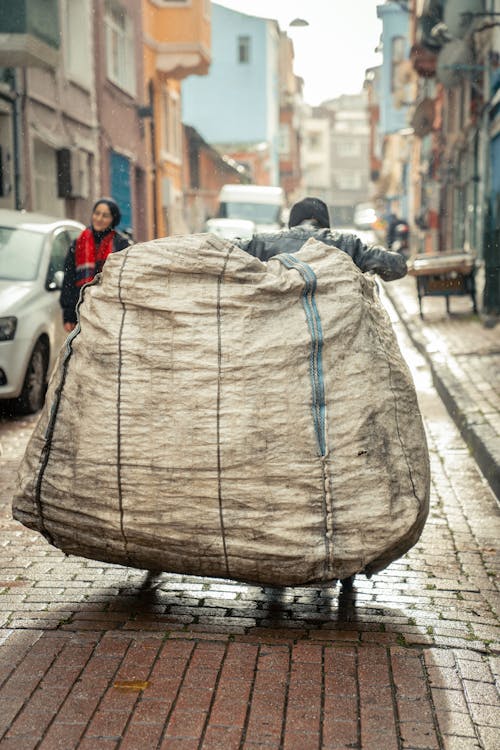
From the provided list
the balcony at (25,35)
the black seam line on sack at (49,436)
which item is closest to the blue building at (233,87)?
the balcony at (25,35)

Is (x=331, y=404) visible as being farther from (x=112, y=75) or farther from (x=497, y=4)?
(x=112, y=75)

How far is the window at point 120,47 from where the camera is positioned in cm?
2447

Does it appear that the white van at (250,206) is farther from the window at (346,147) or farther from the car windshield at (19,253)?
the window at (346,147)

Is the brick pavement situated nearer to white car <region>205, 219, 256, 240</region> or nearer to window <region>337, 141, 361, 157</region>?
white car <region>205, 219, 256, 240</region>

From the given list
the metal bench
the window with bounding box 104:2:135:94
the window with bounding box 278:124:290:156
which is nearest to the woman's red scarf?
the metal bench

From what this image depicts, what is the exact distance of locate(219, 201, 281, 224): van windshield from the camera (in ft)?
113

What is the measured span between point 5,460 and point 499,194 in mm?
10166

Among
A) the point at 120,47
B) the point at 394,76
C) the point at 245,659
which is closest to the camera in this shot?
the point at 245,659

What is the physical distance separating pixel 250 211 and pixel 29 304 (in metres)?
26.0

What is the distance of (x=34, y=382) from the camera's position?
9.09 meters

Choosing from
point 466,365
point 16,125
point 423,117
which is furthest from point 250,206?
point 466,365

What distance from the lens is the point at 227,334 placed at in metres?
3.90

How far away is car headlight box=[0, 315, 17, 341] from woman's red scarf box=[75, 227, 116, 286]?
0.78 metres

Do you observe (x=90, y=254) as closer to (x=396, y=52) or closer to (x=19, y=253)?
(x=19, y=253)
